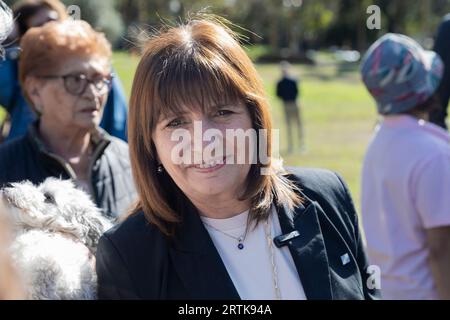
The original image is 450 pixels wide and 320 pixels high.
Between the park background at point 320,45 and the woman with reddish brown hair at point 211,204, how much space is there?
39cm

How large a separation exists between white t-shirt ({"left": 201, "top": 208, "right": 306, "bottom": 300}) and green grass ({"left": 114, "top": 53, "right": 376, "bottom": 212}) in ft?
9.62

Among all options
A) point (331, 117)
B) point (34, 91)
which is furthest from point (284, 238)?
point (331, 117)

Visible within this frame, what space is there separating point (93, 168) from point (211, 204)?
4.08ft

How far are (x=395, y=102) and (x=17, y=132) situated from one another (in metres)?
2.07

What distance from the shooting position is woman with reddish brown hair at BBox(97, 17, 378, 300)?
1.95 metres

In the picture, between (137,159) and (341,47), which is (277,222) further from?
(341,47)

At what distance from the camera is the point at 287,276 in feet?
6.61

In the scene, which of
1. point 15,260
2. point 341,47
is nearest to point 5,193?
point 15,260

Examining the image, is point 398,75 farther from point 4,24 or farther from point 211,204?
point 4,24

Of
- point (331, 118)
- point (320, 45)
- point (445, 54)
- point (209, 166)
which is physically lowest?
point (209, 166)

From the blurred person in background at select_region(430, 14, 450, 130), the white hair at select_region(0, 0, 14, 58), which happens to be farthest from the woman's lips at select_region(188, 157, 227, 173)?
the blurred person in background at select_region(430, 14, 450, 130)

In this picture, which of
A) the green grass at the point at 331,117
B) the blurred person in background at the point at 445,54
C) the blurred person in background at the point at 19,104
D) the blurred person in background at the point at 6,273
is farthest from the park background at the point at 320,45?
the blurred person in background at the point at 445,54

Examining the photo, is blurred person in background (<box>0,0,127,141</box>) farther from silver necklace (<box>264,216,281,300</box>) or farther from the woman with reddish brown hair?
silver necklace (<box>264,216,281,300</box>)

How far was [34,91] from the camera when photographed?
10.9 feet
